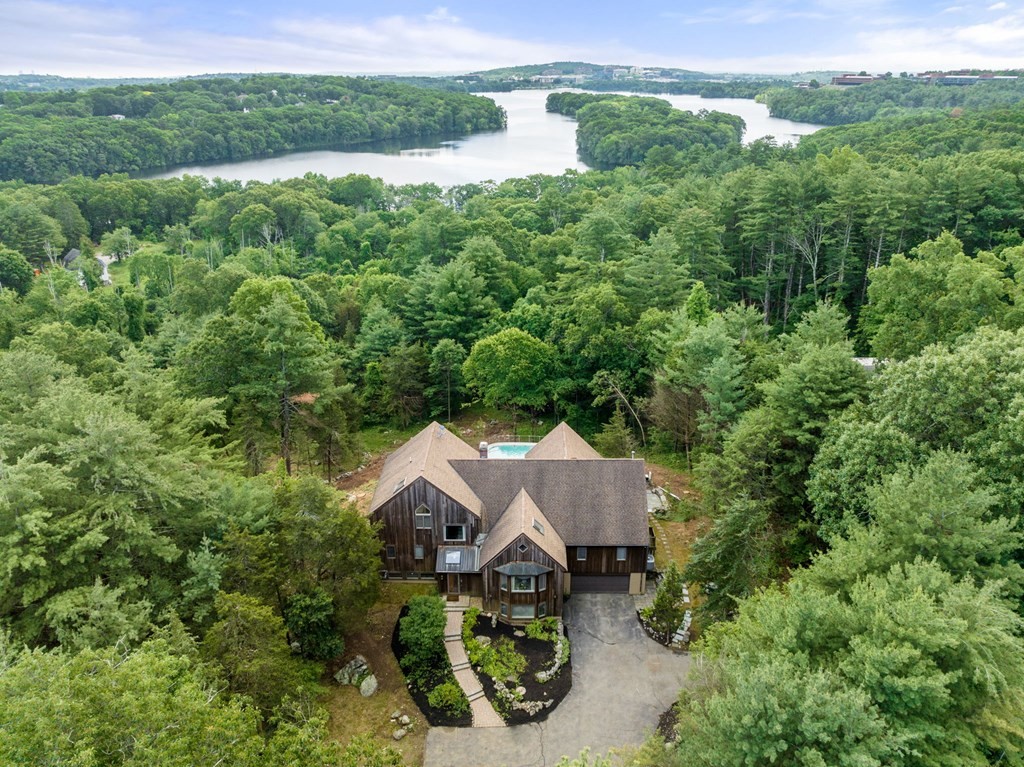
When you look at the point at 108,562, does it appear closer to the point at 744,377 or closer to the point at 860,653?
the point at 860,653

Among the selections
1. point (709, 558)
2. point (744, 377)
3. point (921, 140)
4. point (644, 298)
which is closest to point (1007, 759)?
point (709, 558)

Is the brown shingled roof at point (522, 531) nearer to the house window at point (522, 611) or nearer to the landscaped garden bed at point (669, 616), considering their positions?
the house window at point (522, 611)

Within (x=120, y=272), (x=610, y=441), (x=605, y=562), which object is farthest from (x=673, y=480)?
(x=120, y=272)

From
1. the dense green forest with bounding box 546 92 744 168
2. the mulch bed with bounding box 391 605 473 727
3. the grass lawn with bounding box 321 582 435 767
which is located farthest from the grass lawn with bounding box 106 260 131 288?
the dense green forest with bounding box 546 92 744 168

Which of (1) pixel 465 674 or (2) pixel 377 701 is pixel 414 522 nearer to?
(1) pixel 465 674

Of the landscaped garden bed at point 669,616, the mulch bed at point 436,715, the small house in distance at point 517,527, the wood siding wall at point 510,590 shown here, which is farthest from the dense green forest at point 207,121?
the landscaped garden bed at point 669,616

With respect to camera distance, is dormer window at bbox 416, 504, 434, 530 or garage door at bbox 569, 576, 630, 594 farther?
garage door at bbox 569, 576, 630, 594

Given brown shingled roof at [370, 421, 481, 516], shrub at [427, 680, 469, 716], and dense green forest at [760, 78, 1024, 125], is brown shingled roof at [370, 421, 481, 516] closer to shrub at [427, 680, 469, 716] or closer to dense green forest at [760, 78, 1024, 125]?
shrub at [427, 680, 469, 716]

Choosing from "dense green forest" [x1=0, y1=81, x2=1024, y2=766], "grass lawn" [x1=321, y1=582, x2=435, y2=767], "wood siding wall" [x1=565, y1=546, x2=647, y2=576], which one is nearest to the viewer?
"dense green forest" [x1=0, y1=81, x2=1024, y2=766]
